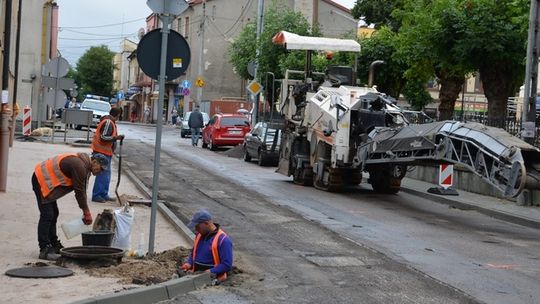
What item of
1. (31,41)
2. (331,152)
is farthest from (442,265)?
(31,41)

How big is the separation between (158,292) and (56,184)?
2158mm

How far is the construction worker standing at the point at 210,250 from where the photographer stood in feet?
27.7

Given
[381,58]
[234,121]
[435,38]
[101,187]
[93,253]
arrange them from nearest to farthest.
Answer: [93,253] < [101,187] < [435,38] < [381,58] < [234,121]

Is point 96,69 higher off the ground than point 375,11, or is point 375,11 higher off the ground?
point 375,11

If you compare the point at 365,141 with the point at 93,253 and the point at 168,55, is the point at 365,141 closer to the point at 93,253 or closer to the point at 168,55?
the point at 168,55

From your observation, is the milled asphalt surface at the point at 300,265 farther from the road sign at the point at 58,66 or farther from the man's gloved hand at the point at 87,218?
the road sign at the point at 58,66

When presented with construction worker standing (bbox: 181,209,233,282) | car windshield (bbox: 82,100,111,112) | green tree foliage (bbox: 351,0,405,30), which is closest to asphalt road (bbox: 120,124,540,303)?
construction worker standing (bbox: 181,209,233,282)

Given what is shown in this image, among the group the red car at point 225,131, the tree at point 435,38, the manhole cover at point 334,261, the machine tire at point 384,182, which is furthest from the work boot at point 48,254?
the red car at point 225,131

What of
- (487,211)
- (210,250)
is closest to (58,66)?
(487,211)

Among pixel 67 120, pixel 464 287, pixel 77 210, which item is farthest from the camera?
pixel 67 120

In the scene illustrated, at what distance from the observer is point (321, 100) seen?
19.8m

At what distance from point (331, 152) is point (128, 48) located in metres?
93.1

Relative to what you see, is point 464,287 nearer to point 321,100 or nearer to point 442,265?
point 442,265

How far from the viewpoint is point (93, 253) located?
8.80m
